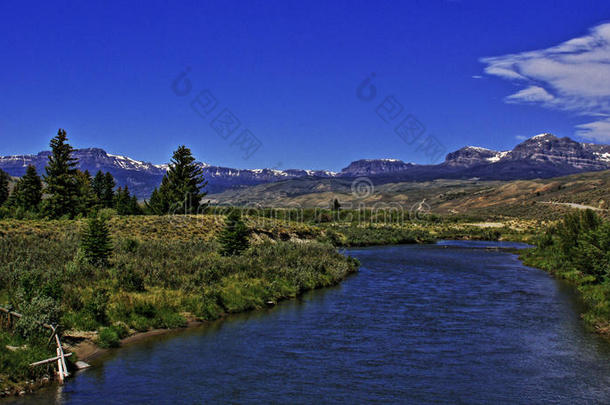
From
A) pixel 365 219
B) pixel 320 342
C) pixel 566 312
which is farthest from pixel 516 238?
pixel 320 342

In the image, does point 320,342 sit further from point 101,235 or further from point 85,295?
point 101,235

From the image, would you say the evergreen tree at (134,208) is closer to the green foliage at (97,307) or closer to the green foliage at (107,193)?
the green foliage at (107,193)

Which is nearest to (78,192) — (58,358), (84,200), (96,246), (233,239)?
(84,200)

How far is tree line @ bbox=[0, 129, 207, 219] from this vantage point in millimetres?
65562

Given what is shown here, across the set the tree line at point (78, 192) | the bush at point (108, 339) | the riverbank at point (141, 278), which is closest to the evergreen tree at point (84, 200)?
the tree line at point (78, 192)

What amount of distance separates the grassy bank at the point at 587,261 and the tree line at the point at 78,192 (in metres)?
45.8

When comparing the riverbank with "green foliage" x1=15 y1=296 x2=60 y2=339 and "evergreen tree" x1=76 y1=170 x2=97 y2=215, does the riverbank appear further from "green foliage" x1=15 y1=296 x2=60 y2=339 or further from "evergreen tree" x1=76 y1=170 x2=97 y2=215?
"evergreen tree" x1=76 y1=170 x2=97 y2=215

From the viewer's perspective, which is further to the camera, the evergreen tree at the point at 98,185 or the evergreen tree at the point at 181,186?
the evergreen tree at the point at 98,185

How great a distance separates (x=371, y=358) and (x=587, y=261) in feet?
101

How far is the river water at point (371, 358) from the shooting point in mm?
19906

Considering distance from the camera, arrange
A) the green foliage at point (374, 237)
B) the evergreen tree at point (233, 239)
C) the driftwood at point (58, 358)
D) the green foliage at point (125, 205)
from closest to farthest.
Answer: the driftwood at point (58, 358)
the evergreen tree at point (233, 239)
the green foliage at point (125, 205)
the green foliage at point (374, 237)

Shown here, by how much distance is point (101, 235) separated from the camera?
123 ft

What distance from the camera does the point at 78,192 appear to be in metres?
71.5

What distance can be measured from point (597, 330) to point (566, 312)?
5.88 metres
